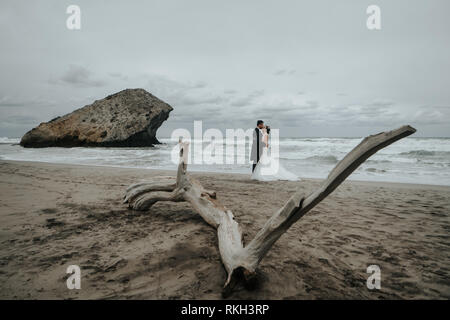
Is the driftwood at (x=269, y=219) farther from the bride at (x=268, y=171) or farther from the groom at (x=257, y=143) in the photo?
the groom at (x=257, y=143)

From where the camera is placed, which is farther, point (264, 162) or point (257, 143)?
point (257, 143)

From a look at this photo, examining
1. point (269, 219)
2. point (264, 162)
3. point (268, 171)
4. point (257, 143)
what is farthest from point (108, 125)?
point (269, 219)

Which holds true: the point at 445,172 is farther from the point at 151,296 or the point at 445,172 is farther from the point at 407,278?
the point at 151,296

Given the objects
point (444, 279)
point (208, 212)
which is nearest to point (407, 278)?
point (444, 279)

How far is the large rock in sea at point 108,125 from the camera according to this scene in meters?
21.9

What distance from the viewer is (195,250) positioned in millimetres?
2875

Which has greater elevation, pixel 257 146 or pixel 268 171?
pixel 257 146

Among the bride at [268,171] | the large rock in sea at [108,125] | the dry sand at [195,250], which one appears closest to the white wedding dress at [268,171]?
the bride at [268,171]

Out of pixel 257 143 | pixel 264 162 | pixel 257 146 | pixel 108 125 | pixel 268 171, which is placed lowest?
pixel 268 171

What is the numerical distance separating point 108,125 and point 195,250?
73.7 ft

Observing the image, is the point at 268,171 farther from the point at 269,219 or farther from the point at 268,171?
the point at 269,219

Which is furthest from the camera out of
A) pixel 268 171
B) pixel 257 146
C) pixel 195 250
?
pixel 257 146

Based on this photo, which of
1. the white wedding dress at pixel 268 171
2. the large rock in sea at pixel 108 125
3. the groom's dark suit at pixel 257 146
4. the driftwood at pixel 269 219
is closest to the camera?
the driftwood at pixel 269 219

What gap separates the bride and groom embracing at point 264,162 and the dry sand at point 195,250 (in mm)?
3042
